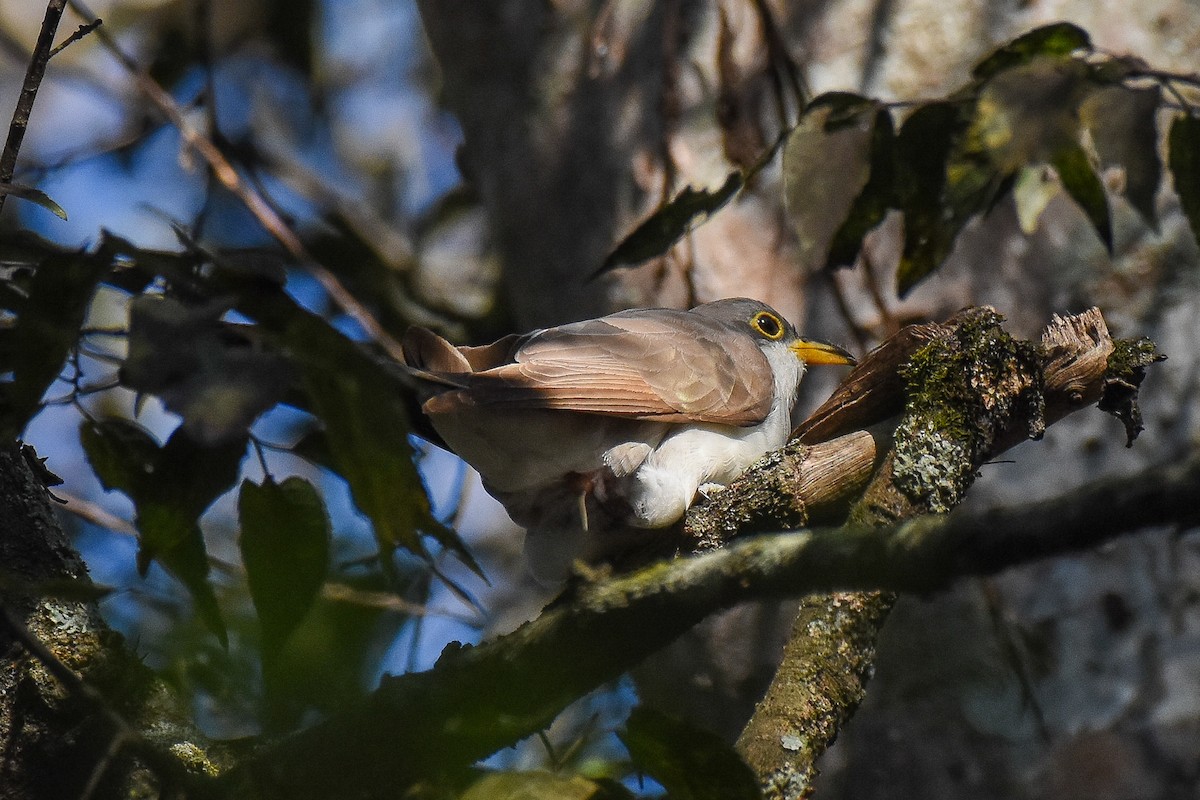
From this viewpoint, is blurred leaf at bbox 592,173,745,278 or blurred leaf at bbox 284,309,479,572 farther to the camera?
blurred leaf at bbox 592,173,745,278

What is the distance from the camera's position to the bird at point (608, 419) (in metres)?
3.41

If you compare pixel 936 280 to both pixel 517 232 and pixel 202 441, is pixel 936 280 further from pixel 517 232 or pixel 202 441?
pixel 202 441

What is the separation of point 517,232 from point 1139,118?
14.0 ft

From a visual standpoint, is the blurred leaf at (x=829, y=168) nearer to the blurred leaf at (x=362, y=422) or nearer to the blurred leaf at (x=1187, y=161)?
the blurred leaf at (x=1187, y=161)

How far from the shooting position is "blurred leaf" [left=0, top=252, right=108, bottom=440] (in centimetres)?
157

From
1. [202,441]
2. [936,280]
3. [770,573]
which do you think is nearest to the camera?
[202,441]

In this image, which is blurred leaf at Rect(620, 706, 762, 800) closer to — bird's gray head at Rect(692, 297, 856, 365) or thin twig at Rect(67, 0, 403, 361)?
thin twig at Rect(67, 0, 403, 361)

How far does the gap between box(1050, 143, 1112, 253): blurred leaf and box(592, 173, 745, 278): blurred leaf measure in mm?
856

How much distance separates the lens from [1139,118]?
6.87 feet

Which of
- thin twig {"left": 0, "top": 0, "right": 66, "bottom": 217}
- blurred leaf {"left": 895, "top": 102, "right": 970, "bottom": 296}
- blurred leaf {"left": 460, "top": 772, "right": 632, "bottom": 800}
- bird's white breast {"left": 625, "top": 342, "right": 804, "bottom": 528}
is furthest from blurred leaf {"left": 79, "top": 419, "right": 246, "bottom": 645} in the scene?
bird's white breast {"left": 625, "top": 342, "right": 804, "bottom": 528}

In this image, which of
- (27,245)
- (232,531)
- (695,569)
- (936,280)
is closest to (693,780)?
(695,569)

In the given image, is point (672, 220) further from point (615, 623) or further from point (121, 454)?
point (121, 454)

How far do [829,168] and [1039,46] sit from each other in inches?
19.0

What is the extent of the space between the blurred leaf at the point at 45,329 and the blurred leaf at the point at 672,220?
59.3 inches
